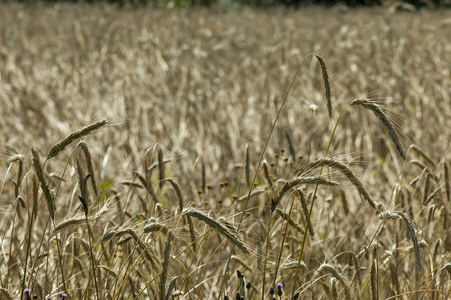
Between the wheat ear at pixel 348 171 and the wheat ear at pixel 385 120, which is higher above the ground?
the wheat ear at pixel 385 120

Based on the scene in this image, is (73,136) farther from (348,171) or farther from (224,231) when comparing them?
(348,171)

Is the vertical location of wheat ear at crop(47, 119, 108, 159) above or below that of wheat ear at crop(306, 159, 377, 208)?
above

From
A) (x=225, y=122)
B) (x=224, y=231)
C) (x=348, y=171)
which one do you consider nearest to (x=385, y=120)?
(x=348, y=171)

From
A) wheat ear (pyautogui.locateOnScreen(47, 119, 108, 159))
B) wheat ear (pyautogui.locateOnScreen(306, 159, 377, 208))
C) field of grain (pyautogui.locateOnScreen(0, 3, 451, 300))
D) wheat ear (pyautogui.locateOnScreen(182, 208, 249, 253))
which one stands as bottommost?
field of grain (pyautogui.locateOnScreen(0, 3, 451, 300))

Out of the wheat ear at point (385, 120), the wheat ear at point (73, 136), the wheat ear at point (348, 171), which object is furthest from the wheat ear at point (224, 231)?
the wheat ear at point (385, 120)

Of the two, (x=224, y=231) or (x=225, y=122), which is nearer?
(x=224, y=231)

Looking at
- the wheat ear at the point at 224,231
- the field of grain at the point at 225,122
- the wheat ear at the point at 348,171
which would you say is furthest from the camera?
the field of grain at the point at 225,122

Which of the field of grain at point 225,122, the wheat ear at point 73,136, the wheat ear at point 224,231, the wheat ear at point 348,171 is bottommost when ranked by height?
the field of grain at point 225,122

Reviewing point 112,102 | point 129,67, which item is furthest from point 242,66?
point 112,102

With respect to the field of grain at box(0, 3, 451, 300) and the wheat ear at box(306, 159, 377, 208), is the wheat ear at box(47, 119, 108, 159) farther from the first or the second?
the wheat ear at box(306, 159, 377, 208)

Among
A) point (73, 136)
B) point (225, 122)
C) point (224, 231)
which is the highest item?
point (73, 136)

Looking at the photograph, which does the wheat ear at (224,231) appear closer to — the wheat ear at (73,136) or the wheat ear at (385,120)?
the wheat ear at (73,136)

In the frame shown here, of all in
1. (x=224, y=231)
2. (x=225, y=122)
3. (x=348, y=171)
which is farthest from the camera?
(x=225, y=122)

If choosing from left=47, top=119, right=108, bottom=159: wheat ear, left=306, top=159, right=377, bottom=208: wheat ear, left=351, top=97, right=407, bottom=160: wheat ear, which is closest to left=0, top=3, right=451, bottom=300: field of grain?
left=47, top=119, right=108, bottom=159: wheat ear
